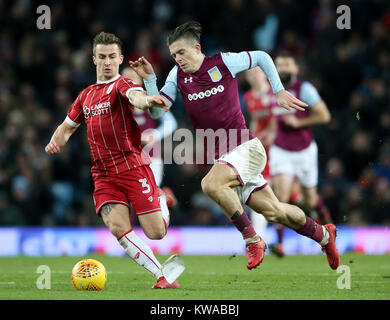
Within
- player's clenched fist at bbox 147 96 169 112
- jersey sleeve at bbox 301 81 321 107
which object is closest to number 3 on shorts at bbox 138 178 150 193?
player's clenched fist at bbox 147 96 169 112

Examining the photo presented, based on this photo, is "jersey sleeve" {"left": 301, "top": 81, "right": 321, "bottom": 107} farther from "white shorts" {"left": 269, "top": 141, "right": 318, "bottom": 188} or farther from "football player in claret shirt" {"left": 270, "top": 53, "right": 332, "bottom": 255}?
"white shorts" {"left": 269, "top": 141, "right": 318, "bottom": 188}

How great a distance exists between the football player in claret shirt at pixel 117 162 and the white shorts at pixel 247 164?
29.0 inches

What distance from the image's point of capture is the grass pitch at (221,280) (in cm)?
629

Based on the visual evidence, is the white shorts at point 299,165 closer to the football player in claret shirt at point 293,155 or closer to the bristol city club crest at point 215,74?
the football player in claret shirt at point 293,155

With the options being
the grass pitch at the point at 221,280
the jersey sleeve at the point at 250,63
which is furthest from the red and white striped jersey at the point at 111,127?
the grass pitch at the point at 221,280

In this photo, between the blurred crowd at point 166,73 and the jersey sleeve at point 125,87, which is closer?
the jersey sleeve at point 125,87

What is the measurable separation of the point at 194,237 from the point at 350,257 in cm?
238

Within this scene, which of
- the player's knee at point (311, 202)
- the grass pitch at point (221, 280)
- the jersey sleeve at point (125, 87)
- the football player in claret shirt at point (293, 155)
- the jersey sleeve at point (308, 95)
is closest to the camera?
the grass pitch at point (221, 280)

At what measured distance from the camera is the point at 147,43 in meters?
13.9

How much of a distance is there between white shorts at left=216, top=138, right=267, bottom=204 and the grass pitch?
85cm

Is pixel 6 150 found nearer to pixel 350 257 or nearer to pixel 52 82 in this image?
pixel 52 82

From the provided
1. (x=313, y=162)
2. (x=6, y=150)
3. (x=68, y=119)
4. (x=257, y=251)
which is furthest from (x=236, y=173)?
(x=6, y=150)

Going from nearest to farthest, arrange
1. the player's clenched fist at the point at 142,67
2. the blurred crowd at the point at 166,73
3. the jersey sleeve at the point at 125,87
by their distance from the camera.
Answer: the player's clenched fist at the point at 142,67 < the jersey sleeve at the point at 125,87 < the blurred crowd at the point at 166,73

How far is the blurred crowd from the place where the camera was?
40.8 ft
